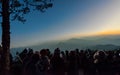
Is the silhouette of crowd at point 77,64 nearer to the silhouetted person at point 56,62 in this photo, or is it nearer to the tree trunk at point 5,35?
the silhouetted person at point 56,62

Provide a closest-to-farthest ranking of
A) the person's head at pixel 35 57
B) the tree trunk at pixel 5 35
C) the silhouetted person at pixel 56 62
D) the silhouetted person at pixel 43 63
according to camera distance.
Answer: the silhouetted person at pixel 43 63 → the person's head at pixel 35 57 → the tree trunk at pixel 5 35 → the silhouetted person at pixel 56 62

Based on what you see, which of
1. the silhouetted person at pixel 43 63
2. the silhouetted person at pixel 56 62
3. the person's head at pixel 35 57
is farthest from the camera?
the silhouetted person at pixel 56 62

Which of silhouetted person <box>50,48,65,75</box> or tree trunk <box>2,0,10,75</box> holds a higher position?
tree trunk <box>2,0,10,75</box>

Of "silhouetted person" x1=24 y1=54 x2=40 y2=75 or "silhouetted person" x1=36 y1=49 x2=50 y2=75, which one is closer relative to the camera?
"silhouetted person" x1=36 y1=49 x2=50 y2=75

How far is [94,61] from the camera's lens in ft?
79.5

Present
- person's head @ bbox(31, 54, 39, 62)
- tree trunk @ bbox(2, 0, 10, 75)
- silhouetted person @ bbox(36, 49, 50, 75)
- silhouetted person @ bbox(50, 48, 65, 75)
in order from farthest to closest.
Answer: silhouetted person @ bbox(50, 48, 65, 75) → tree trunk @ bbox(2, 0, 10, 75) → person's head @ bbox(31, 54, 39, 62) → silhouetted person @ bbox(36, 49, 50, 75)

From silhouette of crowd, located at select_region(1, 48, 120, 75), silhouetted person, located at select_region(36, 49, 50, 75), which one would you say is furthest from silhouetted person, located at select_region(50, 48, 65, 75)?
silhouetted person, located at select_region(36, 49, 50, 75)

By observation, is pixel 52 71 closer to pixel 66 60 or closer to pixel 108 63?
pixel 66 60

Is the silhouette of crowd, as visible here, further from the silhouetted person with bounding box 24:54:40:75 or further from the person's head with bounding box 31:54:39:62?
the person's head with bounding box 31:54:39:62

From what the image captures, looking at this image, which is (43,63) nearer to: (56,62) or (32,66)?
(32,66)

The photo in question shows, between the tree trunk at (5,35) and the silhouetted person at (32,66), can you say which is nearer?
the silhouetted person at (32,66)

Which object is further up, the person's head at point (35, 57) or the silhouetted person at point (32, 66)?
the person's head at point (35, 57)

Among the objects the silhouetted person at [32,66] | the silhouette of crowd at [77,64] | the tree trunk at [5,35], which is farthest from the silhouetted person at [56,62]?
the tree trunk at [5,35]

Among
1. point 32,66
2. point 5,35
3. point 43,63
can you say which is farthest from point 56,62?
point 5,35
